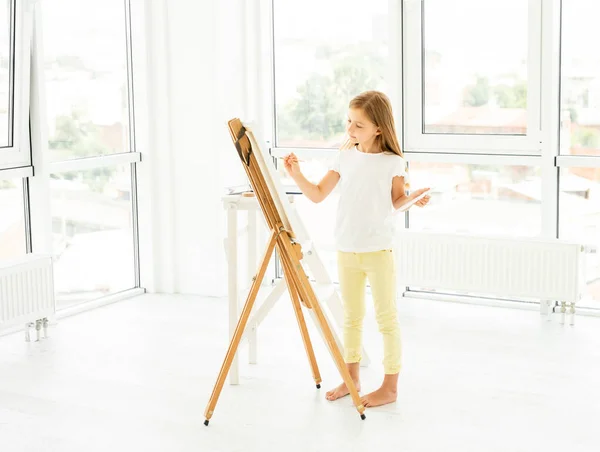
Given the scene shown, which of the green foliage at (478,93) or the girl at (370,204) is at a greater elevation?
the green foliage at (478,93)

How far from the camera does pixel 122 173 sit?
18.8ft

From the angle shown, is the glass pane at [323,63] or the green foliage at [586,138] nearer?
the green foliage at [586,138]

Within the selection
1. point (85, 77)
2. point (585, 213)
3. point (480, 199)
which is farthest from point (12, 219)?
point (585, 213)

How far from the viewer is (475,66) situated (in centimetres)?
528

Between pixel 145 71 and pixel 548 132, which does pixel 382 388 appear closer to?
pixel 548 132

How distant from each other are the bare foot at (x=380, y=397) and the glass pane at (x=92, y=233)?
2.33 m

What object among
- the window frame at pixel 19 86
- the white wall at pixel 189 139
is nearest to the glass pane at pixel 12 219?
the window frame at pixel 19 86

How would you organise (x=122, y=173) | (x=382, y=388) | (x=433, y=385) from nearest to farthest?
(x=382, y=388) < (x=433, y=385) < (x=122, y=173)

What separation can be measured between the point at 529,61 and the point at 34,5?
2.69m

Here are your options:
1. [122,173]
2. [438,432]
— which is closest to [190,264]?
[122,173]

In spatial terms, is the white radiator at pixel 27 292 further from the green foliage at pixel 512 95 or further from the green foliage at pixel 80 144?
the green foliage at pixel 512 95

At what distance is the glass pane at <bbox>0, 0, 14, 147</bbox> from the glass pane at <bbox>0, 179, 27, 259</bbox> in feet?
0.81

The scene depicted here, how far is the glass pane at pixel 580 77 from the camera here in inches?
195

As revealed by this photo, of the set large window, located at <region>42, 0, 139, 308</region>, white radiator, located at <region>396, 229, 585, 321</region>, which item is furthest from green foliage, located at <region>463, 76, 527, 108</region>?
large window, located at <region>42, 0, 139, 308</region>
